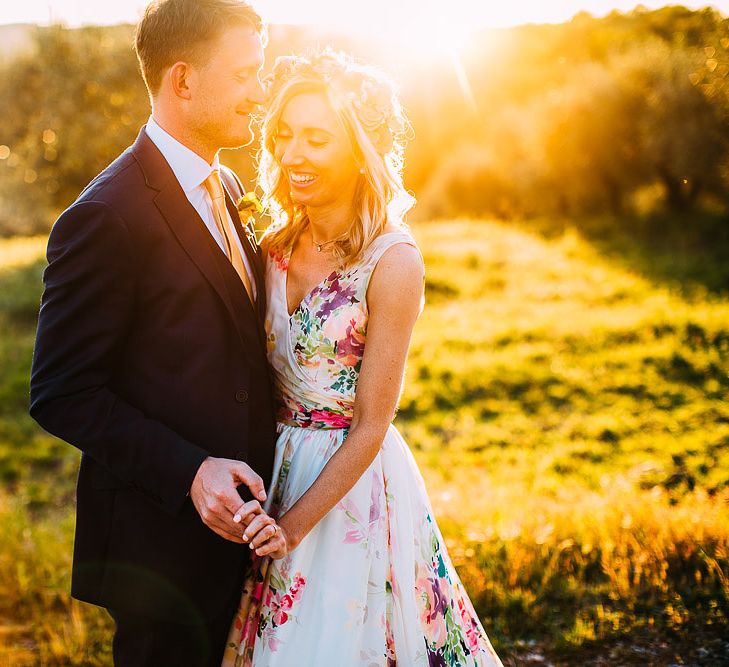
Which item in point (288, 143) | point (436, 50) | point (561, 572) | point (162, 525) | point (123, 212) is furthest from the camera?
point (436, 50)

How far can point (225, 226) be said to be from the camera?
261cm

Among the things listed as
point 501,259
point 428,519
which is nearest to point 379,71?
point 428,519

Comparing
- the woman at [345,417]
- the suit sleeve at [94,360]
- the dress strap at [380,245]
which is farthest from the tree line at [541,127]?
the suit sleeve at [94,360]

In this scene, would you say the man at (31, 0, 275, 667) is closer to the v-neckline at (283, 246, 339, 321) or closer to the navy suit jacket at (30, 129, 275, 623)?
the navy suit jacket at (30, 129, 275, 623)

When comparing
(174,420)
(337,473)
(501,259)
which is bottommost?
(337,473)

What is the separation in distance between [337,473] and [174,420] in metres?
0.55

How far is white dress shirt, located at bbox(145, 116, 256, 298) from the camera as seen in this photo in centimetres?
246

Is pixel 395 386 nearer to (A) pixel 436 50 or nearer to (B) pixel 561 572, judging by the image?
(B) pixel 561 572

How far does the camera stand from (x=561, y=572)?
421 cm

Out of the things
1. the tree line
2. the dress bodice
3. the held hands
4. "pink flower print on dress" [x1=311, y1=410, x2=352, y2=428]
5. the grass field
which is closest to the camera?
the held hands

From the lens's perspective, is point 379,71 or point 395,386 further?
point 379,71

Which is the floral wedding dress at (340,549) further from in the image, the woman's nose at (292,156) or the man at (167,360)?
the woman's nose at (292,156)

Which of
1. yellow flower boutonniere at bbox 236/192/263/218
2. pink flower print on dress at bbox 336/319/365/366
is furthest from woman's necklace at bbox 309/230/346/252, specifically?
pink flower print on dress at bbox 336/319/365/366

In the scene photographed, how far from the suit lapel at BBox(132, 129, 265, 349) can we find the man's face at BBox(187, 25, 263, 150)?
21cm
